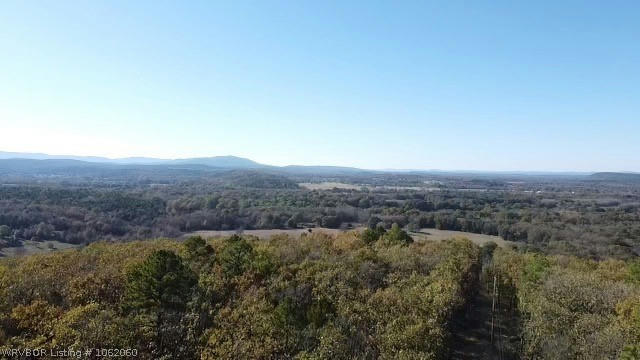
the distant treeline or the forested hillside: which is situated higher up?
the forested hillside

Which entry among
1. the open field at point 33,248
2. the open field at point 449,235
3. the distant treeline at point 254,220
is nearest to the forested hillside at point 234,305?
the open field at point 33,248

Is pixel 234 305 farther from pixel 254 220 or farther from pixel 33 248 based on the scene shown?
pixel 254 220

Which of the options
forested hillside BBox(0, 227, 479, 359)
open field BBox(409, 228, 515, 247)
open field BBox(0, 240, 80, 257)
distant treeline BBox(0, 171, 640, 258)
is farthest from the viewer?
open field BBox(409, 228, 515, 247)

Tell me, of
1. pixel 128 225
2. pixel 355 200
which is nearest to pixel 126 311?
pixel 128 225

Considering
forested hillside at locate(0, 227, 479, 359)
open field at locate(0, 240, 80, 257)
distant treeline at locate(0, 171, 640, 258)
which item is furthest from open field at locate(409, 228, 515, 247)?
open field at locate(0, 240, 80, 257)

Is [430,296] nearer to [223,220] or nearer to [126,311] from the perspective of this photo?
[126,311]

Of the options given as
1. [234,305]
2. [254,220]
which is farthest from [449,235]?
[234,305]

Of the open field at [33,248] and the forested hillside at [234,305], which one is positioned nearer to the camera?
the forested hillside at [234,305]

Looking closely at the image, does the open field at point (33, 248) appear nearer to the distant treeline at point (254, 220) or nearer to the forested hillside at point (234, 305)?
the distant treeline at point (254, 220)

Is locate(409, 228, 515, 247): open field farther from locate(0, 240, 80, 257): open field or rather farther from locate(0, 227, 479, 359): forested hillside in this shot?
locate(0, 240, 80, 257): open field
